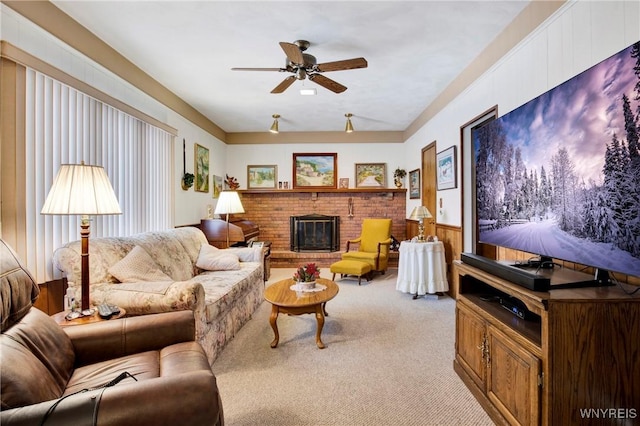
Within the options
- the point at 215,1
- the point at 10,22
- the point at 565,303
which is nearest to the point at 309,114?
the point at 215,1

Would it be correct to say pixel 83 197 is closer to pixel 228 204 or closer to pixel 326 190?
pixel 228 204

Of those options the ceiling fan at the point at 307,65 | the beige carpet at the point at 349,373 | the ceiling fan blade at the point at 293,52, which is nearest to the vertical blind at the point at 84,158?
the ceiling fan at the point at 307,65

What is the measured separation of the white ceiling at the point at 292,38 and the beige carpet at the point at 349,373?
2.70 meters

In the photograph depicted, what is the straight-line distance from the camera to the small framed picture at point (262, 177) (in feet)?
20.0

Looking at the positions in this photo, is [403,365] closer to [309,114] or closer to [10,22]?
[10,22]

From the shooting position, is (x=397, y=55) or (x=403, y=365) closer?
(x=403, y=365)

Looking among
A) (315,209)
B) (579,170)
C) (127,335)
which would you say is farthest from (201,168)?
(579,170)

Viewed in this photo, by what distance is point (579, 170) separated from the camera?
1.42 metres

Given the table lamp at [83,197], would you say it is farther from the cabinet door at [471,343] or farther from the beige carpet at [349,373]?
the cabinet door at [471,343]

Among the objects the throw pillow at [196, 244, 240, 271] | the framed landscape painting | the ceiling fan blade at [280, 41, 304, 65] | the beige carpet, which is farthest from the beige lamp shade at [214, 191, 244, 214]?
the ceiling fan blade at [280, 41, 304, 65]

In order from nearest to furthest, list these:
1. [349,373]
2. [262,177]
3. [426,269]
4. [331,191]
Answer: [349,373] → [426,269] → [331,191] → [262,177]

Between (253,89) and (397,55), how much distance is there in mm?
1840

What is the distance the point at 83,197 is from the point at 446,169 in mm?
3748

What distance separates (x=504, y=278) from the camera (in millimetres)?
1592
